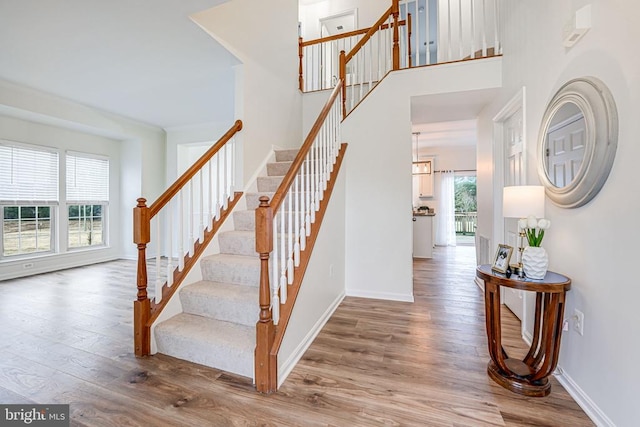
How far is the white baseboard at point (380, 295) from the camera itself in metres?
3.39

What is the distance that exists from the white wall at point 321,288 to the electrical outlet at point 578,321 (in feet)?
5.83

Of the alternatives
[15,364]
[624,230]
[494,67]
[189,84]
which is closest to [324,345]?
[624,230]

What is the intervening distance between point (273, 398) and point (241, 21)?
3573 mm

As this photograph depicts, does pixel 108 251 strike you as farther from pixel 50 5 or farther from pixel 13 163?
pixel 50 5

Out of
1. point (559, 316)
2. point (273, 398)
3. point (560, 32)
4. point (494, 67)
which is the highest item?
point (494, 67)

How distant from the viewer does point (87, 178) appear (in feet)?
17.8

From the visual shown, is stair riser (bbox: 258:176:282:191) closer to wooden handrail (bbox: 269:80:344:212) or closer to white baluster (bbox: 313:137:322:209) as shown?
white baluster (bbox: 313:137:322:209)

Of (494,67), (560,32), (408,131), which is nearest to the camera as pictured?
(560,32)

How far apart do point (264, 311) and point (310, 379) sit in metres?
0.58

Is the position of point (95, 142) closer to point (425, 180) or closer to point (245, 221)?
point (245, 221)

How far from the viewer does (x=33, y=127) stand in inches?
180

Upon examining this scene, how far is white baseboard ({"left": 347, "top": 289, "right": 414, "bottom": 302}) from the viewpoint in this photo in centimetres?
339

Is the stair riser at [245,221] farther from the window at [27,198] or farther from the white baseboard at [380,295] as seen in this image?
the window at [27,198]

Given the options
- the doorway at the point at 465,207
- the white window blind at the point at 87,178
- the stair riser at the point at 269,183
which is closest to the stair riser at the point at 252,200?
the stair riser at the point at 269,183
